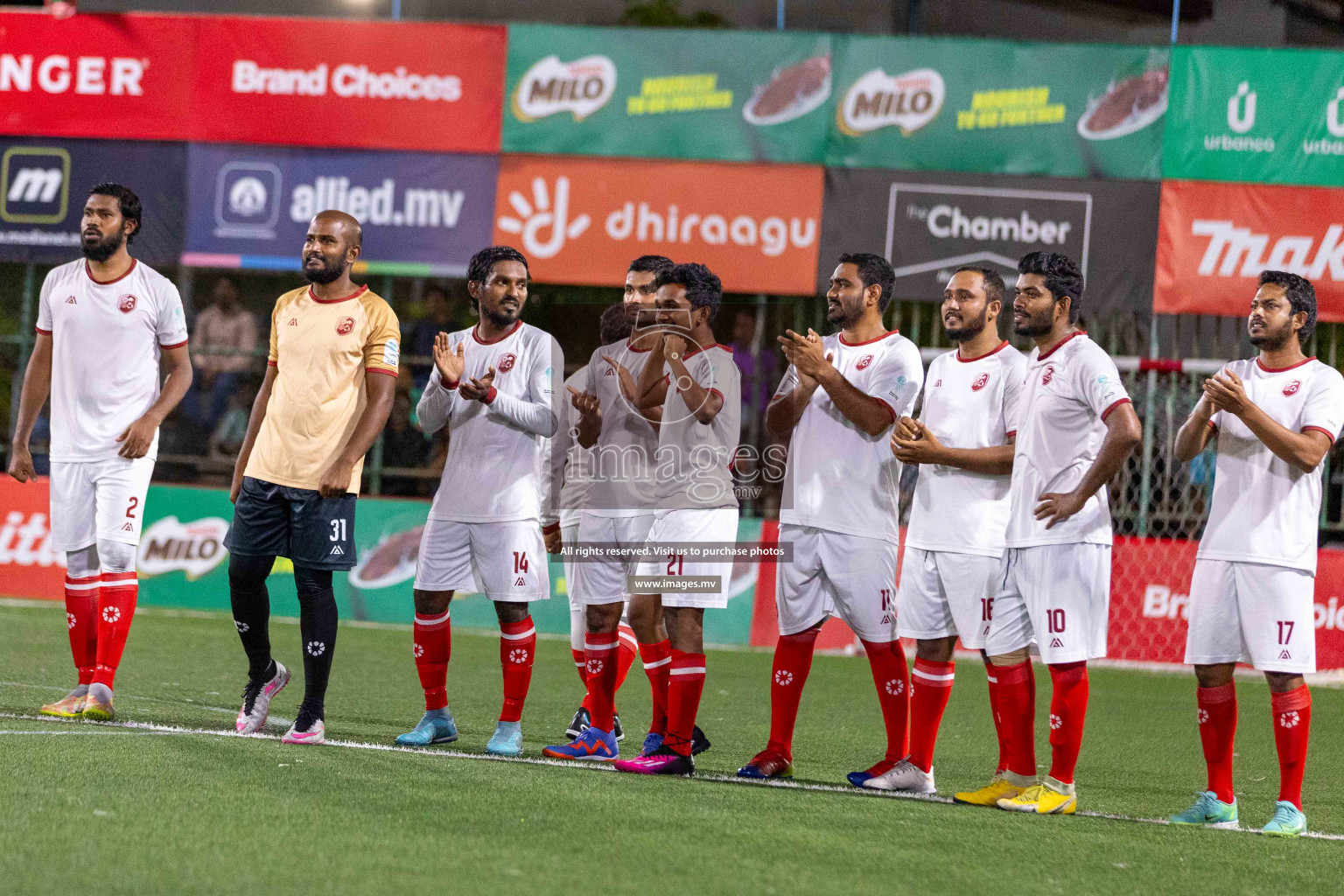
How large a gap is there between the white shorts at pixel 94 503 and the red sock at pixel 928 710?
138 inches

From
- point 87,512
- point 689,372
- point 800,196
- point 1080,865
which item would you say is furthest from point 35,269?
point 1080,865

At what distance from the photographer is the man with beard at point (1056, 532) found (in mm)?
5398

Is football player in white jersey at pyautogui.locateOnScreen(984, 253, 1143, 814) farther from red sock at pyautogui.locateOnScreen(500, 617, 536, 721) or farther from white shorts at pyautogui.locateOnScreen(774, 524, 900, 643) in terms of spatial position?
red sock at pyautogui.locateOnScreen(500, 617, 536, 721)

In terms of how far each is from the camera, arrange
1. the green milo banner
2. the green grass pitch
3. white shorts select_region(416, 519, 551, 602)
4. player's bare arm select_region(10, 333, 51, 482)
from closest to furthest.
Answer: the green grass pitch, white shorts select_region(416, 519, 551, 602), player's bare arm select_region(10, 333, 51, 482), the green milo banner

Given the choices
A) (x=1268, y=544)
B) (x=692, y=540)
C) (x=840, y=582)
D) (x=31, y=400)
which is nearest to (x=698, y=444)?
(x=692, y=540)

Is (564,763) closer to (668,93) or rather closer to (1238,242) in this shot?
(668,93)

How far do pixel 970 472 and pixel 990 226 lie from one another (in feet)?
21.7

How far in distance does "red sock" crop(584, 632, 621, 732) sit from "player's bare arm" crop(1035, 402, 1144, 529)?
6.37 ft

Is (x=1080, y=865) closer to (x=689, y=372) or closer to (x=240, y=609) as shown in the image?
(x=689, y=372)

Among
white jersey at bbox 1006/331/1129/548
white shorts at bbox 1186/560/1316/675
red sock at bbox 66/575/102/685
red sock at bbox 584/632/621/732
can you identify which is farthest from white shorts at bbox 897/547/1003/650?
red sock at bbox 66/575/102/685

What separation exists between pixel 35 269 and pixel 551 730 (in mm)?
10960

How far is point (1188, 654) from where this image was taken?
5.60m

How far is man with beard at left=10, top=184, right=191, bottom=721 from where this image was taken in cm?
631

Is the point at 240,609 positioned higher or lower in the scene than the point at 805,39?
lower
